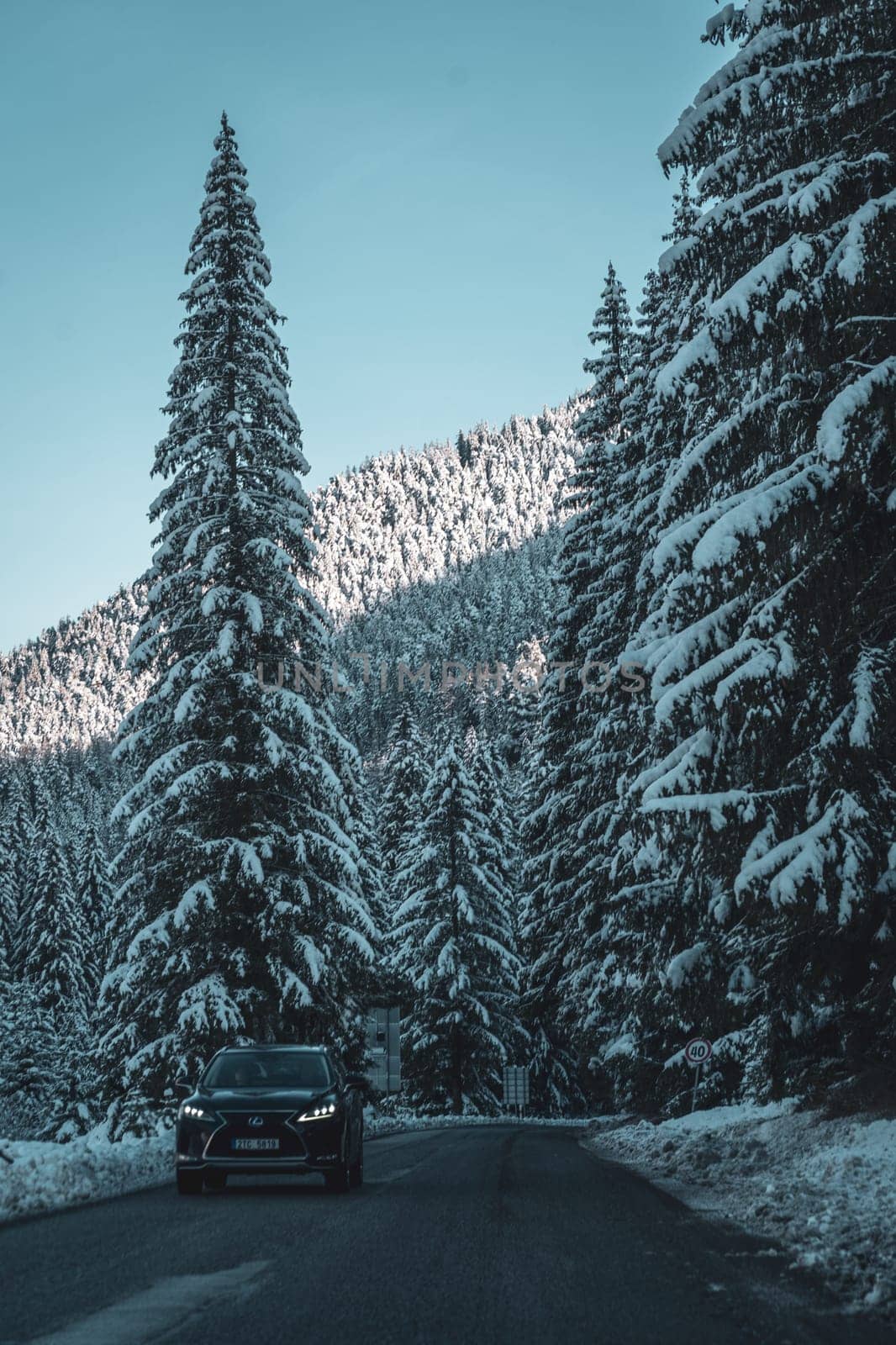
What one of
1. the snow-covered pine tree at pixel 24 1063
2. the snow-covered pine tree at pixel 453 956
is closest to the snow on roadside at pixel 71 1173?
the snow-covered pine tree at pixel 453 956

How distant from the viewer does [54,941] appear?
198 feet

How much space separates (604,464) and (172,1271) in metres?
26.8

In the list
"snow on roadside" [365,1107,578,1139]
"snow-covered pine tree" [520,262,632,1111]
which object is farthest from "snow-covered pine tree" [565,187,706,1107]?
"snow on roadside" [365,1107,578,1139]

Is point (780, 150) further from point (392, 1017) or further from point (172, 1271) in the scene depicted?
point (392, 1017)

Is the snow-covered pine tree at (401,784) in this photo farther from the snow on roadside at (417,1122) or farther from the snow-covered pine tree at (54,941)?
the snow-covered pine tree at (54,941)

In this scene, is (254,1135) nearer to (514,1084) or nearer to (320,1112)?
(320,1112)

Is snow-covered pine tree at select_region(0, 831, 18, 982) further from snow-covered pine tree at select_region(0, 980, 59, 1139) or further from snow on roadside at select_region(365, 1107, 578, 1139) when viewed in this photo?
snow on roadside at select_region(365, 1107, 578, 1139)

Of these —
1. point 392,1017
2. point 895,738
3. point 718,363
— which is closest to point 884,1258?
point 895,738

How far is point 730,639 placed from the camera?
1424cm

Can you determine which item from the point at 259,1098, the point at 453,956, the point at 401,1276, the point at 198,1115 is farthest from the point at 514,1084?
the point at 401,1276

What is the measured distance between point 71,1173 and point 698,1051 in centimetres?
1277

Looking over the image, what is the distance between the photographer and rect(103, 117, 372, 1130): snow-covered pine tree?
22.7 m

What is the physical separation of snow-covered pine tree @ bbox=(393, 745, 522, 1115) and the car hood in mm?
31615

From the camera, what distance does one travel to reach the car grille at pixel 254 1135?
474 inches
